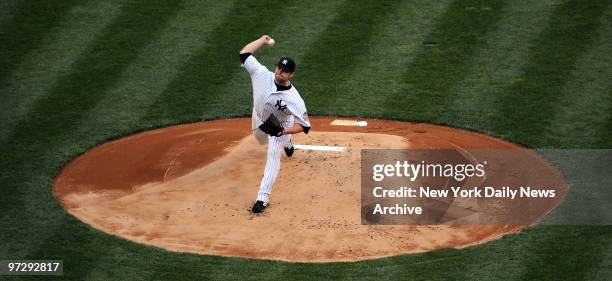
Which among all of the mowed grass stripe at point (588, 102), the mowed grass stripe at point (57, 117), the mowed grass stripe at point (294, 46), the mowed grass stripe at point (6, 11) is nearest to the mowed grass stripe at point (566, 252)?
the mowed grass stripe at point (588, 102)

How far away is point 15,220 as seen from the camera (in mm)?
11289

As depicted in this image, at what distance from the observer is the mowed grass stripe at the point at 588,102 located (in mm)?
13297

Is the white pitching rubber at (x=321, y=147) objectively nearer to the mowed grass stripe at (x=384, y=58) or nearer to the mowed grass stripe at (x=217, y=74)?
the mowed grass stripe at (x=384, y=58)

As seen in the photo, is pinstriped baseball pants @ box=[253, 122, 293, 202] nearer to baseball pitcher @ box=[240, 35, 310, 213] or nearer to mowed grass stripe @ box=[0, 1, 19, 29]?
baseball pitcher @ box=[240, 35, 310, 213]

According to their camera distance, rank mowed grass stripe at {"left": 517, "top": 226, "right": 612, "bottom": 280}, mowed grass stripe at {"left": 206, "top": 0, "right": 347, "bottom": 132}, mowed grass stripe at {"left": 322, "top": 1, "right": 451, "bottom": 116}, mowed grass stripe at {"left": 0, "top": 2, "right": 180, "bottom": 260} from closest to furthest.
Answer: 1. mowed grass stripe at {"left": 517, "top": 226, "right": 612, "bottom": 280}
2. mowed grass stripe at {"left": 0, "top": 2, "right": 180, "bottom": 260}
3. mowed grass stripe at {"left": 322, "top": 1, "right": 451, "bottom": 116}
4. mowed grass stripe at {"left": 206, "top": 0, "right": 347, "bottom": 132}

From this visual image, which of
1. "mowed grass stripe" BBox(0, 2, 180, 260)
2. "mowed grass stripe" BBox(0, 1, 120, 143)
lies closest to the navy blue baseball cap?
"mowed grass stripe" BBox(0, 2, 180, 260)

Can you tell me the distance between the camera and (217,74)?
50.1 ft

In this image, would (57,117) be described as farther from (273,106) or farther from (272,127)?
(272,127)

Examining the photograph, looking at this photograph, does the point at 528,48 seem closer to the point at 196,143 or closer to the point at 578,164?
the point at 578,164

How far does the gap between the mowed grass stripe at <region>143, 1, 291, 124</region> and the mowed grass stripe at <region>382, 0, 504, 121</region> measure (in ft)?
7.37

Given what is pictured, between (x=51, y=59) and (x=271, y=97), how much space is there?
518cm

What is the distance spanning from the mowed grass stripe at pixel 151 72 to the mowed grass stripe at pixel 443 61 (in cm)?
325

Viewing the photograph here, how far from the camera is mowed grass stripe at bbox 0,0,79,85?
1566cm

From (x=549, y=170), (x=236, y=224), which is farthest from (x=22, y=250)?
(x=549, y=170)
